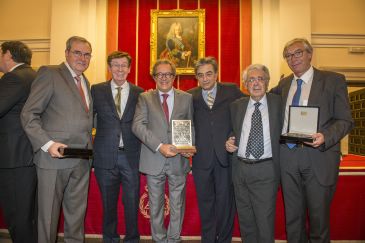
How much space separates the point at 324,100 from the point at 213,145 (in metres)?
0.98

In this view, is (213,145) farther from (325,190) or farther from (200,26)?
(200,26)

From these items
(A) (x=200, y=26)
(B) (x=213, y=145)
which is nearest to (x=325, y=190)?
(B) (x=213, y=145)

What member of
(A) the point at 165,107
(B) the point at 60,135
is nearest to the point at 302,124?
(A) the point at 165,107

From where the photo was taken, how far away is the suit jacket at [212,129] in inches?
106

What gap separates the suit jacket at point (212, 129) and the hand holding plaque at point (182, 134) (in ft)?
0.75

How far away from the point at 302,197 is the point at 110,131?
5.64 ft

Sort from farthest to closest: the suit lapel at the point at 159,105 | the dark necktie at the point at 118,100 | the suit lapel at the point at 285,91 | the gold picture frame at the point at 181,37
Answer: the gold picture frame at the point at 181,37 < the dark necktie at the point at 118,100 < the suit lapel at the point at 159,105 < the suit lapel at the point at 285,91

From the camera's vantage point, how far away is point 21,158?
235 cm

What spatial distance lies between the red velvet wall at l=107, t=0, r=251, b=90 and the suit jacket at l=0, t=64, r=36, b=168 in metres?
4.75

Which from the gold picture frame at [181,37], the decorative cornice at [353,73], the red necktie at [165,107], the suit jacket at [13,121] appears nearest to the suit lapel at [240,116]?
the red necktie at [165,107]

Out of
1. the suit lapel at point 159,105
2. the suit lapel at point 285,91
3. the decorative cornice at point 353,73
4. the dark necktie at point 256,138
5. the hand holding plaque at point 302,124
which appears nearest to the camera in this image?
the hand holding plaque at point 302,124

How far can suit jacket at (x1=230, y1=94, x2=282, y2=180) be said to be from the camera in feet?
7.75

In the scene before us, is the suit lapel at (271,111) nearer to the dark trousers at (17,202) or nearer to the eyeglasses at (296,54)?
the eyeglasses at (296,54)

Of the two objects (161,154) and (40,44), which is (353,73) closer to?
(161,154)
